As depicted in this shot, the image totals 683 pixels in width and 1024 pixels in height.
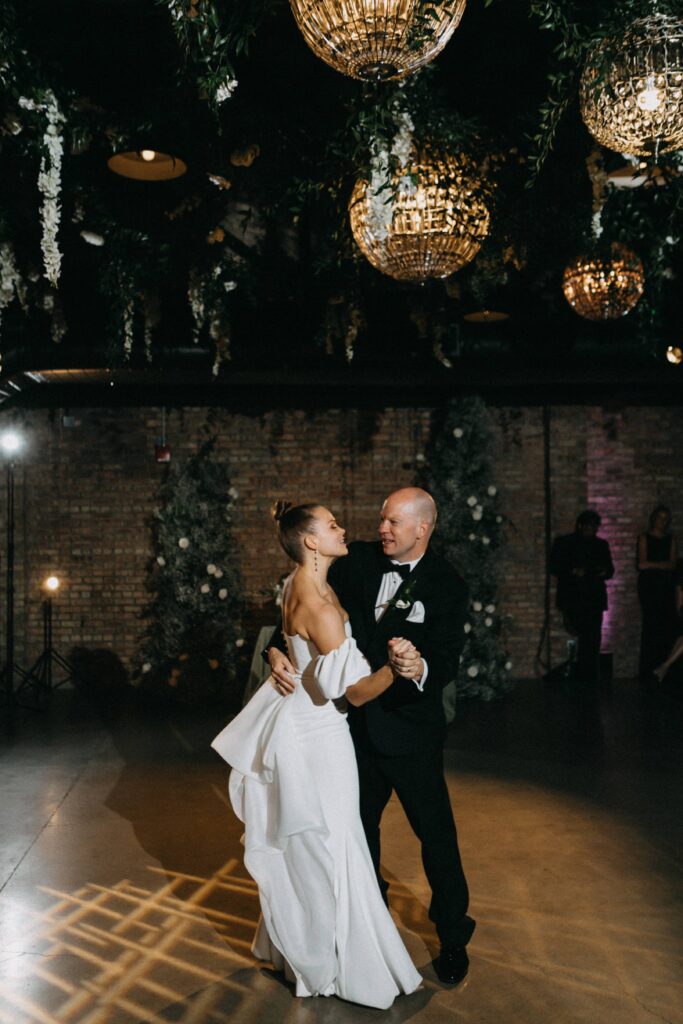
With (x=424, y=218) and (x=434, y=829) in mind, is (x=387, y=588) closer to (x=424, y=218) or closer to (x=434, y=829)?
(x=434, y=829)

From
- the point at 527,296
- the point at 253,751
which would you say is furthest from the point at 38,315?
the point at 253,751

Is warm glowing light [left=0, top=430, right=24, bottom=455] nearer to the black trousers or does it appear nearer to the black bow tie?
the black bow tie

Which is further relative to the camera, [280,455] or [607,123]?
[280,455]

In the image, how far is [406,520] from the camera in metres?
3.15

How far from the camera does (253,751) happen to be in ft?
10.0

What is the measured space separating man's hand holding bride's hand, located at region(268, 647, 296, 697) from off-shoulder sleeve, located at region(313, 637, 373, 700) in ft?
0.63

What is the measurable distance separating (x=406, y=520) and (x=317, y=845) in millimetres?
1135

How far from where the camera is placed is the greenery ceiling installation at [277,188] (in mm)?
3373

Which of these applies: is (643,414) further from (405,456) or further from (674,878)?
(674,878)

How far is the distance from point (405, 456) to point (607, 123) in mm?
6999

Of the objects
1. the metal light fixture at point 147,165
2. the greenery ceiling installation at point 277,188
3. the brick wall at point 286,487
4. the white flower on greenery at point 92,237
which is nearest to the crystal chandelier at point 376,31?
the greenery ceiling installation at point 277,188

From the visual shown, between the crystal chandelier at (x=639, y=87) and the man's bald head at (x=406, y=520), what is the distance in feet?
4.24

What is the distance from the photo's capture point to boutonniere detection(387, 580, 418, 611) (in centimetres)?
300

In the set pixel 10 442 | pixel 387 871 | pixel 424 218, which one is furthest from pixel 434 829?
pixel 10 442
